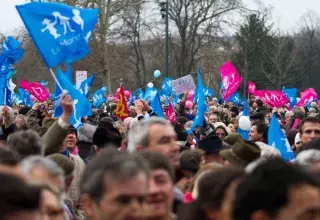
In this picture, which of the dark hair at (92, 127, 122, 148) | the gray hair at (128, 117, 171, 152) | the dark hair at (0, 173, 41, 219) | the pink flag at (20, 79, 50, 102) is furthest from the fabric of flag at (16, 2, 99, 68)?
the pink flag at (20, 79, 50, 102)

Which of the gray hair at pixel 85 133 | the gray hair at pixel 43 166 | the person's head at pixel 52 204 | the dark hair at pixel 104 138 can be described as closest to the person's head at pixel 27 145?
the gray hair at pixel 43 166

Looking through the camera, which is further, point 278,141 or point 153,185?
point 278,141

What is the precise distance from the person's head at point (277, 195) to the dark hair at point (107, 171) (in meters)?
0.56

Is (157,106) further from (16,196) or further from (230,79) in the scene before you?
(16,196)

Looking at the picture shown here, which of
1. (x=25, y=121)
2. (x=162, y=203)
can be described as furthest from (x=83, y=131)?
(x=162, y=203)

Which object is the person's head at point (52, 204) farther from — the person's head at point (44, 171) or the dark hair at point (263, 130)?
the dark hair at point (263, 130)

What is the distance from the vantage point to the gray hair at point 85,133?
897cm

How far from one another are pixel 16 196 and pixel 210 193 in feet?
4.40

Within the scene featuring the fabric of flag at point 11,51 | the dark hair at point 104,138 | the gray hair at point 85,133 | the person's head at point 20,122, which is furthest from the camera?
the fabric of flag at point 11,51

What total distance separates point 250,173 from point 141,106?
9546 mm

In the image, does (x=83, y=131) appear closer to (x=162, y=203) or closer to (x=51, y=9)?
(x=51, y=9)

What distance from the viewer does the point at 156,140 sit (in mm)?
5184

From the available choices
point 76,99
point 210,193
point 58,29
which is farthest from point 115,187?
point 76,99

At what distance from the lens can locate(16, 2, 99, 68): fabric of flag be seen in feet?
27.0
